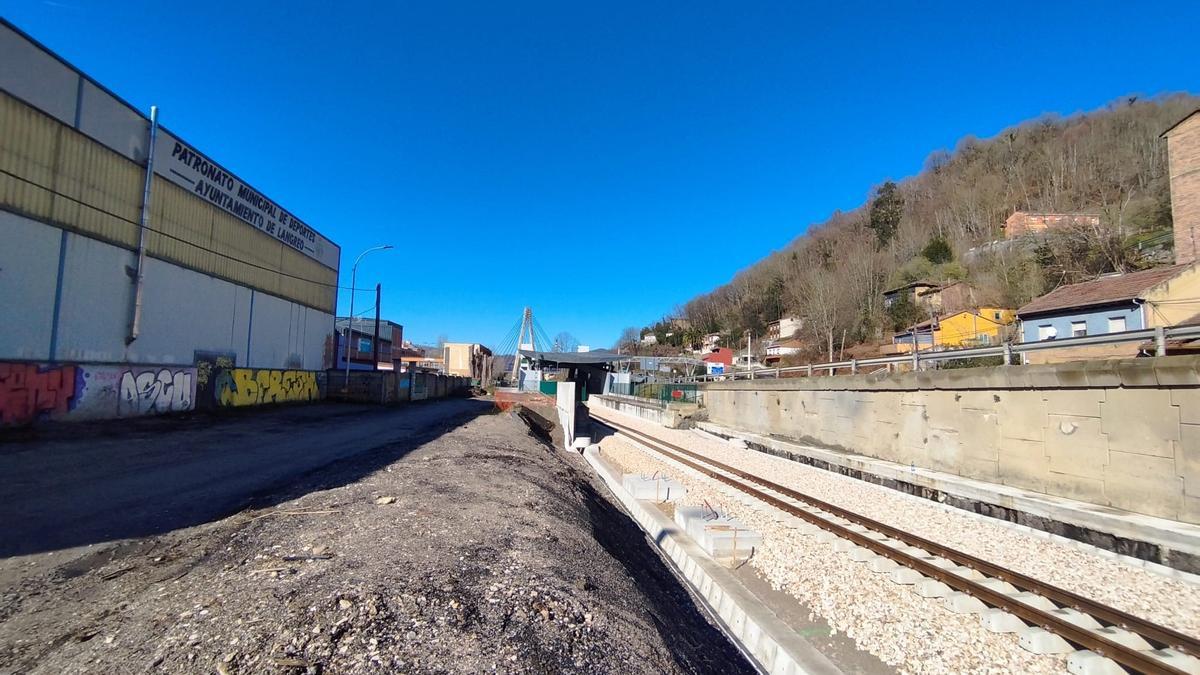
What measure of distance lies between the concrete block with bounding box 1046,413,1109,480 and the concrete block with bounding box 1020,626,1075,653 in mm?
6058

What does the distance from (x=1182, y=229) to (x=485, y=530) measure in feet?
133

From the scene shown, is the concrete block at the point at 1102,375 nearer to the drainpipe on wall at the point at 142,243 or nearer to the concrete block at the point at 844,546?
→ the concrete block at the point at 844,546

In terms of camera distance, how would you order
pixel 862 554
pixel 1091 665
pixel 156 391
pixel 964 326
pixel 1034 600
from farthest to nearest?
pixel 964 326 → pixel 156 391 → pixel 862 554 → pixel 1034 600 → pixel 1091 665

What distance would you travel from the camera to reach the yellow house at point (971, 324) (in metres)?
40.7

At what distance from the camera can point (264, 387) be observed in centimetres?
2819

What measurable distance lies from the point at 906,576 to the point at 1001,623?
4.49ft

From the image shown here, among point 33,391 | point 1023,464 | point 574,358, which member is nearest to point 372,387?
point 33,391

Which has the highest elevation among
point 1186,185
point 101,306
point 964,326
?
point 1186,185

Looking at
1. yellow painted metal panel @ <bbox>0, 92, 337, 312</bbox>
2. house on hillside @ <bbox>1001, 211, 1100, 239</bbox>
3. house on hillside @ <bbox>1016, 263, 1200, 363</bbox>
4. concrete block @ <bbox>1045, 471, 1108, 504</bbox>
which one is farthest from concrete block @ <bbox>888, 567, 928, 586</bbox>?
house on hillside @ <bbox>1001, 211, 1100, 239</bbox>

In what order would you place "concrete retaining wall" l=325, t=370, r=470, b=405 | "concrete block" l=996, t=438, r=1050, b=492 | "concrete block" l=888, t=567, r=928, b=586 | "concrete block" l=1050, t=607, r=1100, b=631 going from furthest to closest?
"concrete retaining wall" l=325, t=370, r=470, b=405 < "concrete block" l=996, t=438, r=1050, b=492 < "concrete block" l=888, t=567, r=928, b=586 < "concrete block" l=1050, t=607, r=1100, b=631

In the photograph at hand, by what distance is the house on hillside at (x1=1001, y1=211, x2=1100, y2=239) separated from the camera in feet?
140

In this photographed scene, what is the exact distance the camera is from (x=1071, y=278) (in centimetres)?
3844

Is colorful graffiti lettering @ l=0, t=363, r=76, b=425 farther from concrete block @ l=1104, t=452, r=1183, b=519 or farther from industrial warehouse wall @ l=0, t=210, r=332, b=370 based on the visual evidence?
concrete block @ l=1104, t=452, r=1183, b=519

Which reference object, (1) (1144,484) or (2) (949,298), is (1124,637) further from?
(2) (949,298)
